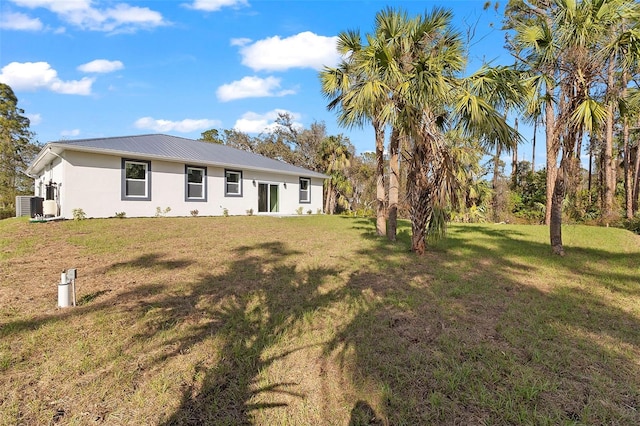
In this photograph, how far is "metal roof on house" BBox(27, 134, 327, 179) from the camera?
1198 cm

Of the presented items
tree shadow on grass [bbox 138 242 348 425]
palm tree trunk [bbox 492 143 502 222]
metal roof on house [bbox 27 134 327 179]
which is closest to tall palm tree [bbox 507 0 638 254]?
tree shadow on grass [bbox 138 242 348 425]

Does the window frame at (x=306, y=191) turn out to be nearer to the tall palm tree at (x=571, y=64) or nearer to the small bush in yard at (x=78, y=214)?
the small bush in yard at (x=78, y=214)

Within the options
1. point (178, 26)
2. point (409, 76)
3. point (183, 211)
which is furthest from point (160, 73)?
point (409, 76)

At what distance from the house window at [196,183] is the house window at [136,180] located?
5.52 feet

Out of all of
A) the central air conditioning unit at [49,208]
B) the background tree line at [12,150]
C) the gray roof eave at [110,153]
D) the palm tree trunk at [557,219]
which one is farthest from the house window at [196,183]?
Result: the background tree line at [12,150]

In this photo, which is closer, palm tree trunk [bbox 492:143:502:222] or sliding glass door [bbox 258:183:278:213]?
sliding glass door [bbox 258:183:278:213]

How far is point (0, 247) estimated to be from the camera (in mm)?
7148

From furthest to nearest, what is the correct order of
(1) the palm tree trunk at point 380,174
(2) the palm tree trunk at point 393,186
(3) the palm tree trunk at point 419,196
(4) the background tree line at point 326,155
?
(4) the background tree line at point 326,155 < (1) the palm tree trunk at point 380,174 < (2) the palm tree trunk at point 393,186 < (3) the palm tree trunk at point 419,196

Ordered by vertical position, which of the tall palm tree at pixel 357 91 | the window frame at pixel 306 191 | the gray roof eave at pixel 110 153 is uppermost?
the tall palm tree at pixel 357 91

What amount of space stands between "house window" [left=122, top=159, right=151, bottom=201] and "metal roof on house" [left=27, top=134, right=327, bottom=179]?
0.46 m

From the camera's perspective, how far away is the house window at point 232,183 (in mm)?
16312

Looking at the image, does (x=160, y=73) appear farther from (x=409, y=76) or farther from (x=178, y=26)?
(x=409, y=76)

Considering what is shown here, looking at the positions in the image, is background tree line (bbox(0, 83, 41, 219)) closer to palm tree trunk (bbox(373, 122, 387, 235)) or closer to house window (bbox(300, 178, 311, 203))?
house window (bbox(300, 178, 311, 203))

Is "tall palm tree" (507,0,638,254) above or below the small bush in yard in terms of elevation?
above
